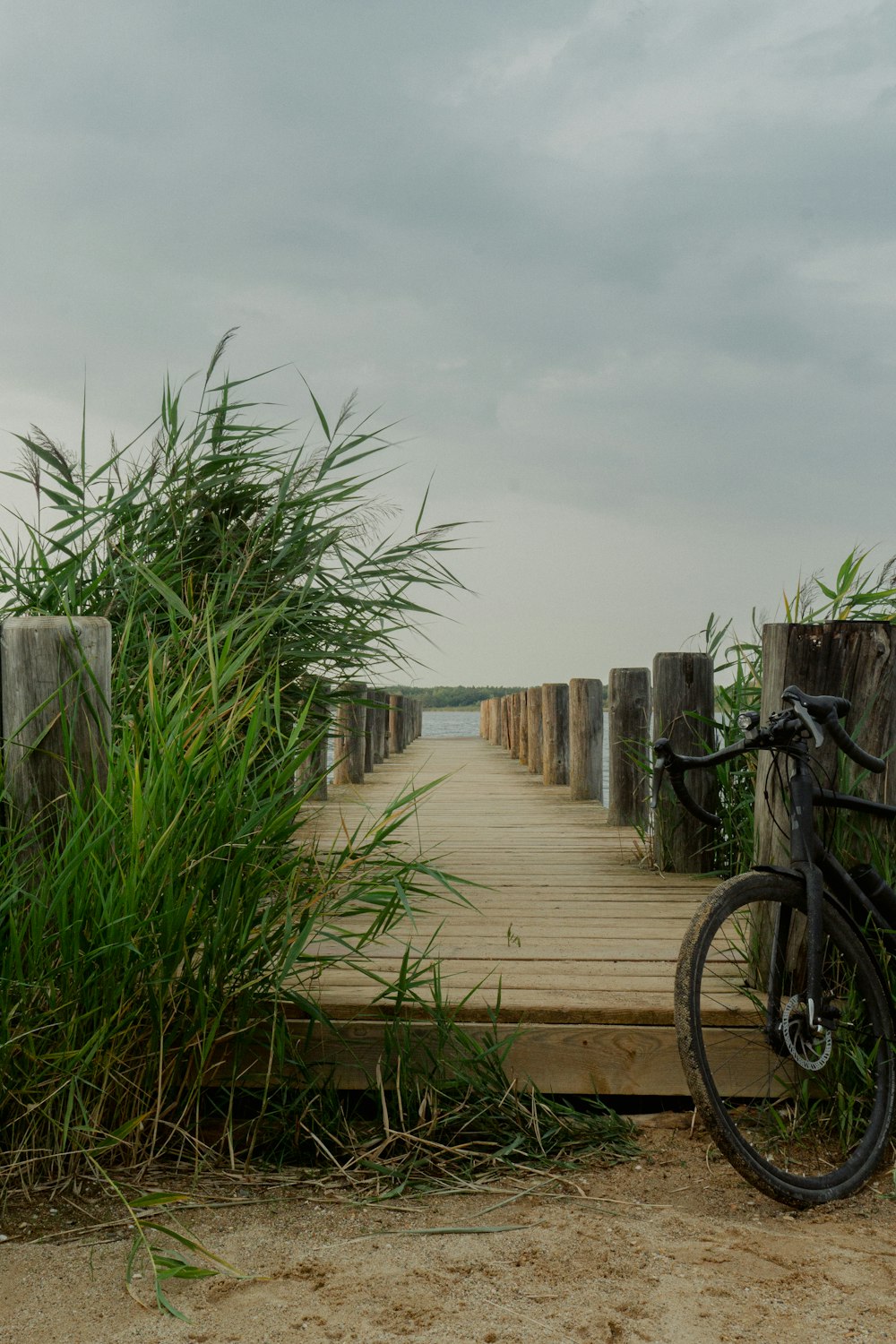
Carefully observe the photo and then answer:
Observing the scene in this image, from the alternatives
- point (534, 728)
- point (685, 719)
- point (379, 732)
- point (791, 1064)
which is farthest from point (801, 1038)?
point (379, 732)

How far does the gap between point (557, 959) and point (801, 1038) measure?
96cm

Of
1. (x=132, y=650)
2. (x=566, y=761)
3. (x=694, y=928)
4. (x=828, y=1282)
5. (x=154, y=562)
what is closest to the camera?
(x=828, y=1282)

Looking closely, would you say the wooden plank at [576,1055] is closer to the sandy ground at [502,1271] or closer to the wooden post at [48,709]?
the sandy ground at [502,1271]

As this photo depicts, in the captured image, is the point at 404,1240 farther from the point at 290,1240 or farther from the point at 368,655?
the point at 368,655

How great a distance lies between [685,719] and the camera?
485 centimetres

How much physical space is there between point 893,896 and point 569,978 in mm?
954

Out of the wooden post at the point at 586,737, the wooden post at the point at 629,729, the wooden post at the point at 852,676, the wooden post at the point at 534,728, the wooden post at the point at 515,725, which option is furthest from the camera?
the wooden post at the point at 515,725

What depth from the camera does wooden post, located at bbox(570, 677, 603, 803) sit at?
856cm

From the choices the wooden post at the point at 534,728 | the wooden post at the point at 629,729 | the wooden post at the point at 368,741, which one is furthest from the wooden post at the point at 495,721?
the wooden post at the point at 629,729

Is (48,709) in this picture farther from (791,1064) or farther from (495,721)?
(495,721)

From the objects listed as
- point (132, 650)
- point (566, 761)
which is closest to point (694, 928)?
point (132, 650)

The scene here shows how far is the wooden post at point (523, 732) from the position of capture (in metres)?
13.4

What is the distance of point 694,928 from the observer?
238cm

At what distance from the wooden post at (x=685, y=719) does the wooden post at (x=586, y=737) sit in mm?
3541
